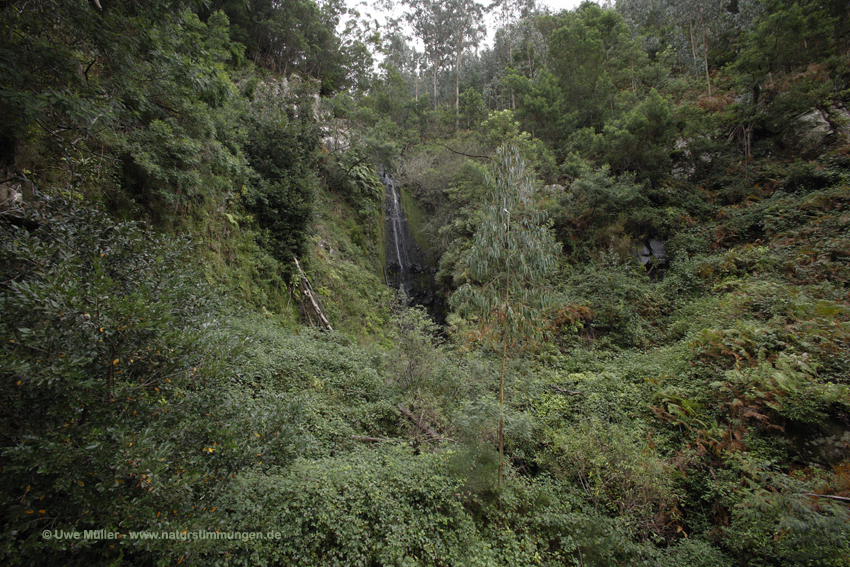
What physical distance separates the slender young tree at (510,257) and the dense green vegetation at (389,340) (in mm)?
45

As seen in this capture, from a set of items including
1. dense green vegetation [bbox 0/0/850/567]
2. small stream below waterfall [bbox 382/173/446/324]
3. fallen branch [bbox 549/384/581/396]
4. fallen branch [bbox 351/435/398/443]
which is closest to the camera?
dense green vegetation [bbox 0/0/850/567]

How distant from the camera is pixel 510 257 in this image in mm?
5098

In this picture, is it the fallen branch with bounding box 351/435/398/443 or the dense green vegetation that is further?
the fallen branch with bounding box 351/435/398/443

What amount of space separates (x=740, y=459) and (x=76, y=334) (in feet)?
24.5

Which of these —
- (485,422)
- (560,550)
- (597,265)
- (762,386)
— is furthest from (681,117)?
(560,550)

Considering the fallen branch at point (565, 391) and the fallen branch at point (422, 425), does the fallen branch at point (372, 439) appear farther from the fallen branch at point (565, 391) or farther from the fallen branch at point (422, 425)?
the fallen branch at point (565, 391)

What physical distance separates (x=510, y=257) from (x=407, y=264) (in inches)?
Answer: 495

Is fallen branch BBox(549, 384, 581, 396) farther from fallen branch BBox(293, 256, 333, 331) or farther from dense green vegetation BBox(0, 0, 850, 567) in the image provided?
fallen branch BBox(293, 256, 333, 331)

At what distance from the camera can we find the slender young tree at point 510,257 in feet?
16.5

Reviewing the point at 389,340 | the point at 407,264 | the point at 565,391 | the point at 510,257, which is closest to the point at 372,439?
the point at 510,257

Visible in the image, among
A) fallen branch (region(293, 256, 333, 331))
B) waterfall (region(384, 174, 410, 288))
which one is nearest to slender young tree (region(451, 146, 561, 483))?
fallen branch (region(293, 256, 333, 331))

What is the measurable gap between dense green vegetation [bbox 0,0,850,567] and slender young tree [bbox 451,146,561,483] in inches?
1.8

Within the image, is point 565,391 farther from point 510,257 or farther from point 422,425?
point 510,257

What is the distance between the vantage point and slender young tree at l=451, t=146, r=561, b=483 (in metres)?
5.04
